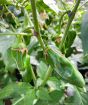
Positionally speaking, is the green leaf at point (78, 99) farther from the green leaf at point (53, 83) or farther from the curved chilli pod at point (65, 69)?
the curved chilli pod at point (65, 69)

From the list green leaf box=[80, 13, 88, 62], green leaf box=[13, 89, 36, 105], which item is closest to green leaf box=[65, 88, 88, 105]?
green leaf box=[13, 89, 36, 105]

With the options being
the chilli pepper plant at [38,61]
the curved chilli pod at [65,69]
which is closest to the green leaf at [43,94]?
the chilli pepper plant at [38,61]

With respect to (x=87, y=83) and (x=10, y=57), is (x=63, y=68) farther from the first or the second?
(x=87, y=83)

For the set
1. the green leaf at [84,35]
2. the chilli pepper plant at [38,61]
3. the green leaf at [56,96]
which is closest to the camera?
the green leaf at [84,35]

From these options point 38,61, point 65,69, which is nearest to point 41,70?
point 38,61

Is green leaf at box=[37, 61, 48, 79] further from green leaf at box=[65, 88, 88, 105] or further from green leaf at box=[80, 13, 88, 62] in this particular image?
green leaf at box=[80, 13, 88, 62]

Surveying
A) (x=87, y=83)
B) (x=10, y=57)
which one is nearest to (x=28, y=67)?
(x=10, y=57)

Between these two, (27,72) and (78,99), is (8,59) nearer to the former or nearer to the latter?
(27,72)
